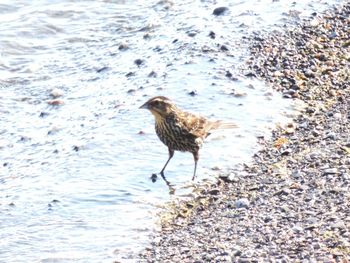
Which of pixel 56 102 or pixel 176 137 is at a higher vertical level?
pixel 176 137

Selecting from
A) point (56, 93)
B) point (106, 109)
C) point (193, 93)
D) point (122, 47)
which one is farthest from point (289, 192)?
point (122, 47)

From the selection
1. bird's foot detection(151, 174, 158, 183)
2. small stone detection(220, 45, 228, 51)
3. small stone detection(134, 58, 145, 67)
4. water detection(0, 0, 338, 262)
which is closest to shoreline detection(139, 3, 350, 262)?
water detection(0, 0, 338, 262)

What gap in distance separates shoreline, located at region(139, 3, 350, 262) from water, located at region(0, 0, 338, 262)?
0.93 ft

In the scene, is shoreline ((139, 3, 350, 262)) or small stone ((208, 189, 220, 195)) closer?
shoreline ((139, 3, 350, 262))

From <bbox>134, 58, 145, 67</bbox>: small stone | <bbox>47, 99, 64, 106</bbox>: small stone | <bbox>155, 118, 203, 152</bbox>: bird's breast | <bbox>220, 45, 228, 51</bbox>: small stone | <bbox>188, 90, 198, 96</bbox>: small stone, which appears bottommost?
<bbox>47, 99, 64, 106</bbox>: small stone

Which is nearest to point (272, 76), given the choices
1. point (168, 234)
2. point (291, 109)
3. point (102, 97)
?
point (291, 109)

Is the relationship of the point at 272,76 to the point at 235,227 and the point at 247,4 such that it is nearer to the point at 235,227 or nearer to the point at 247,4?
the point at 247,4

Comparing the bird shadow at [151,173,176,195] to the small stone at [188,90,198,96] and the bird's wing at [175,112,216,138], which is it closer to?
the bird's wing at [175,112,216,138]

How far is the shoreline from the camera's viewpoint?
8.35 m

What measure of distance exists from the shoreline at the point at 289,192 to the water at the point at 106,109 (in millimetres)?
282

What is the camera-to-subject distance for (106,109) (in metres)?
12.7

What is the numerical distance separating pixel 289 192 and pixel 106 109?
3.76 meters

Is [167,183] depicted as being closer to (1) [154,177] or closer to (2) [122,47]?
(1) [154,177]

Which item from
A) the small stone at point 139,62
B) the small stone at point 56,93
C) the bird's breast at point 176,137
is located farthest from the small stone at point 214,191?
the small stone at point 139,62
